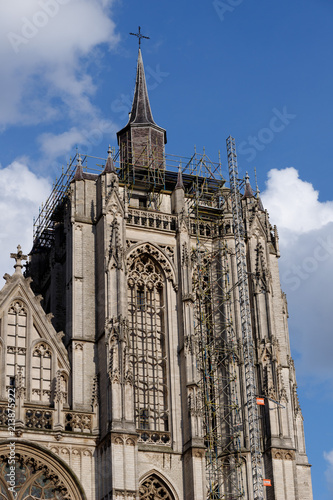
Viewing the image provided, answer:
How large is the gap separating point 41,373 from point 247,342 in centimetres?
965

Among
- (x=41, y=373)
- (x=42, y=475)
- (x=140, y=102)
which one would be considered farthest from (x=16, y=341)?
(x=140, y=102)

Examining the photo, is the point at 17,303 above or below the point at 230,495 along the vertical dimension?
above

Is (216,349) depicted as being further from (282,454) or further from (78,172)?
(78,172)

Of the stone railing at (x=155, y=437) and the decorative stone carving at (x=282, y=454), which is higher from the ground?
the stone railing at (x=155, y=437)

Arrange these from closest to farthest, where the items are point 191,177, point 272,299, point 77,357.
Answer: point 77,357 < point 272,299 < point 191,177

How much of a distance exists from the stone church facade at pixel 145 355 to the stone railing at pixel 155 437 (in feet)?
0.21

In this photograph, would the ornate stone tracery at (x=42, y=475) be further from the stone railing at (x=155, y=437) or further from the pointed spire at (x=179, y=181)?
the pointed spire at (x=179, y=181)

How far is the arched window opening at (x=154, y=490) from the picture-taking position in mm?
45875

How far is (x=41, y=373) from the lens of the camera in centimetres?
4653

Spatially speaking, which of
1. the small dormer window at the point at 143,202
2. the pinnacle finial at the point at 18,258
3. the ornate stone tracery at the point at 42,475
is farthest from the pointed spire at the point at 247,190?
the ornate stone tracery at the point at 42,475

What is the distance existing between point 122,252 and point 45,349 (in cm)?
550

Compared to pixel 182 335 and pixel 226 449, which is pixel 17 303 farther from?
pixel 226 449

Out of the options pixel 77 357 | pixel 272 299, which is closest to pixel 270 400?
pixel 272 299

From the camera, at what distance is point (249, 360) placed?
4953cm
